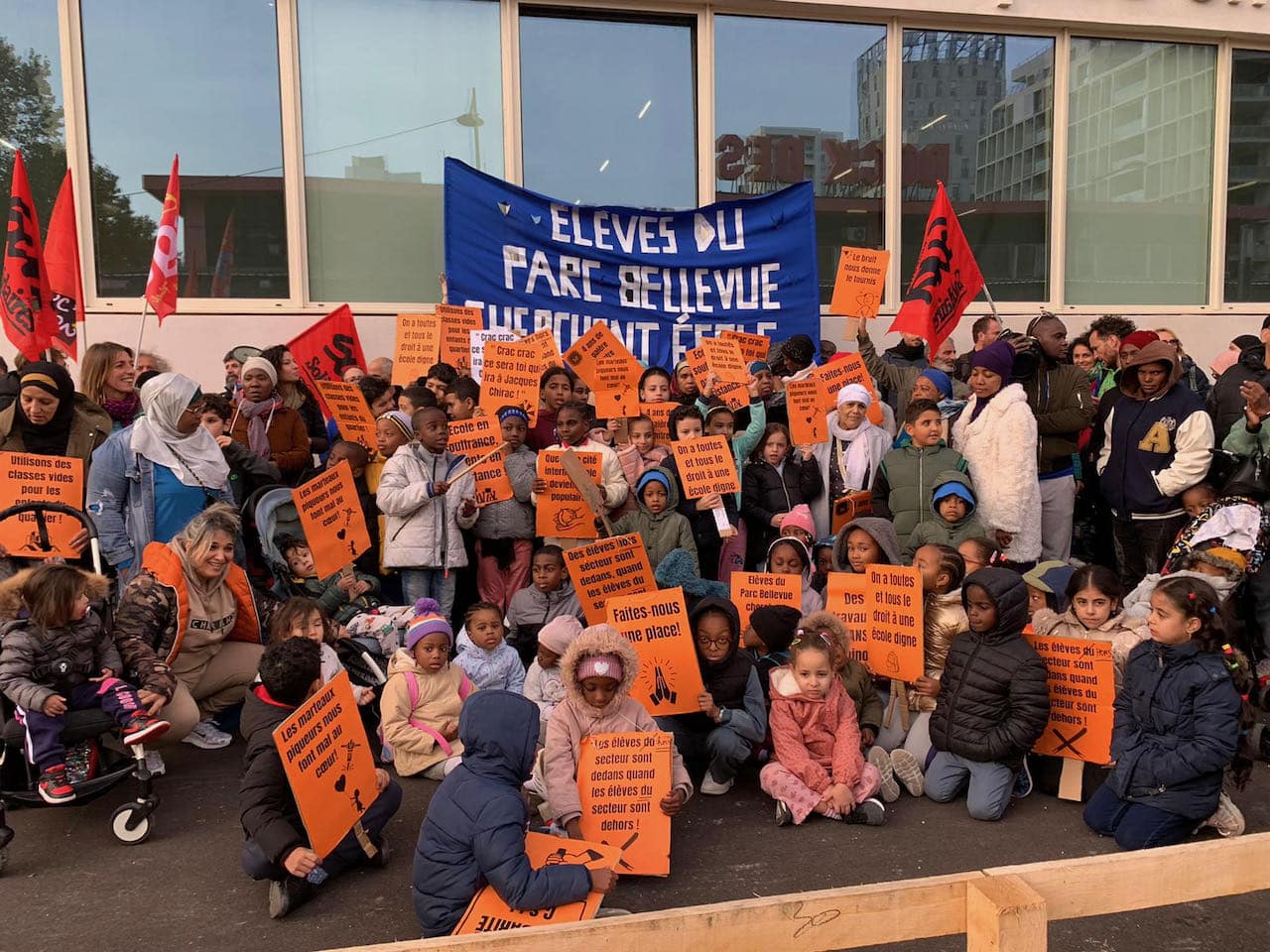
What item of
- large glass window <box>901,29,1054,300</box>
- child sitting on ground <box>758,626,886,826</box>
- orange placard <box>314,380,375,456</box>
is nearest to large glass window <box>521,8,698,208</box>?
large glass window <box>901,29,1054,300</box>

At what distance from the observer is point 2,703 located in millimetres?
4203

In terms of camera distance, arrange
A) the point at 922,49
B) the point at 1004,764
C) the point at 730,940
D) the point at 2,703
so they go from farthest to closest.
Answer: the point at 922,49 → the point at 1004,764 → the point at 2,703 → the point at 730,940

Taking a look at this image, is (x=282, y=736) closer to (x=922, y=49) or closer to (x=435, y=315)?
(x=435, y=315)

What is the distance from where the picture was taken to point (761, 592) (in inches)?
216

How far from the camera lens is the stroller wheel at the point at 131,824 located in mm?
4238

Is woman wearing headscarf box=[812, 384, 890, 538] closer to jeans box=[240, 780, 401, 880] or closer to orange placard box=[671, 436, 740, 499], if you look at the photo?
orange placard box=[671, 436, 740, 499]

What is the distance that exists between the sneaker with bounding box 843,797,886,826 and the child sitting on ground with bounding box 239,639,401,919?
2.10m

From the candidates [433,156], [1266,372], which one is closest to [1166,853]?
[1266,372]

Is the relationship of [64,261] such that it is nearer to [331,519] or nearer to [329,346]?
[329,346]

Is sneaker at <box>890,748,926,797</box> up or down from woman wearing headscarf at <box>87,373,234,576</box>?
down

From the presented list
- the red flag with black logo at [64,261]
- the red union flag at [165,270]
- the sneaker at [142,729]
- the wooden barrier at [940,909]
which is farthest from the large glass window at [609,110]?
the wooden barrier at [940,909]

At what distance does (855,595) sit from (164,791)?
353cm

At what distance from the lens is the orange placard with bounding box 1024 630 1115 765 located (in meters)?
4.58

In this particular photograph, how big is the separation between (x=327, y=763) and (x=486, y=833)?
30.3 inches
